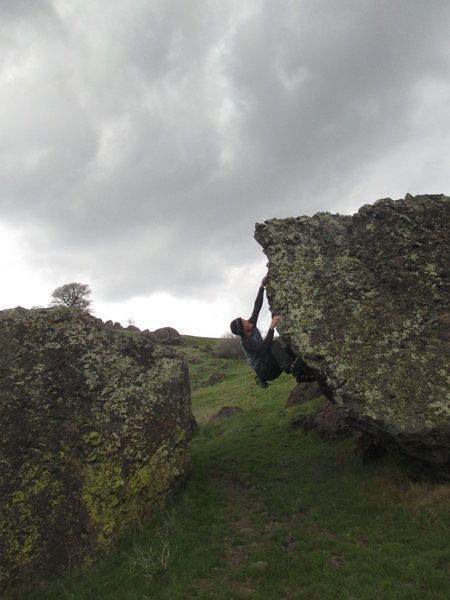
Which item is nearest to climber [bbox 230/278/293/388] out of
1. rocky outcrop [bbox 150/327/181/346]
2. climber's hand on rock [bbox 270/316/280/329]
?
climber's hand on rock [bbox 270/316/280/329]

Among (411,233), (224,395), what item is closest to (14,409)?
(411,233)

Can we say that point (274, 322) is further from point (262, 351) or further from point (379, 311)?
point (379, 311)

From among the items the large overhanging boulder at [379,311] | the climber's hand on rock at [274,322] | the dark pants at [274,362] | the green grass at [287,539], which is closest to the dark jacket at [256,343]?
the dark pants at [274,362]

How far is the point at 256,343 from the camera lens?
43.1 ft

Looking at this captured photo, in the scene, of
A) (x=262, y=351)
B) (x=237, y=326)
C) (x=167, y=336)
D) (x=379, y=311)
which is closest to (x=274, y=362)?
(x=262, y=351)

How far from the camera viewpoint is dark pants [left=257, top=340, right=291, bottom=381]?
41.1ft

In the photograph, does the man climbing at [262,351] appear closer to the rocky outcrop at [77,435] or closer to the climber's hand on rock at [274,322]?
the climber's hand on rock at [274,322]

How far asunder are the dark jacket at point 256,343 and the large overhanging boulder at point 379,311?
1.07 meters

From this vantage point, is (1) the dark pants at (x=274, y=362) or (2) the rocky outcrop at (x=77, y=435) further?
(1) the dark pants at (x=274, y=362)

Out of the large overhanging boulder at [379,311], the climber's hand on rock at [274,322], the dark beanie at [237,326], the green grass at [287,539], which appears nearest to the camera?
the green grass at [287,539]

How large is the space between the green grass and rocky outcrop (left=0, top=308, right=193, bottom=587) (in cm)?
66

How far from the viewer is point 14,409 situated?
1090 cm

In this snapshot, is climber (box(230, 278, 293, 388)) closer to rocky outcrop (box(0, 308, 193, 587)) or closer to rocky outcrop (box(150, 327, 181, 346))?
rocky outcrop (box(0, 308, 193, 587))

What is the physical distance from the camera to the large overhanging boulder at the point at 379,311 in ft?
32.9
